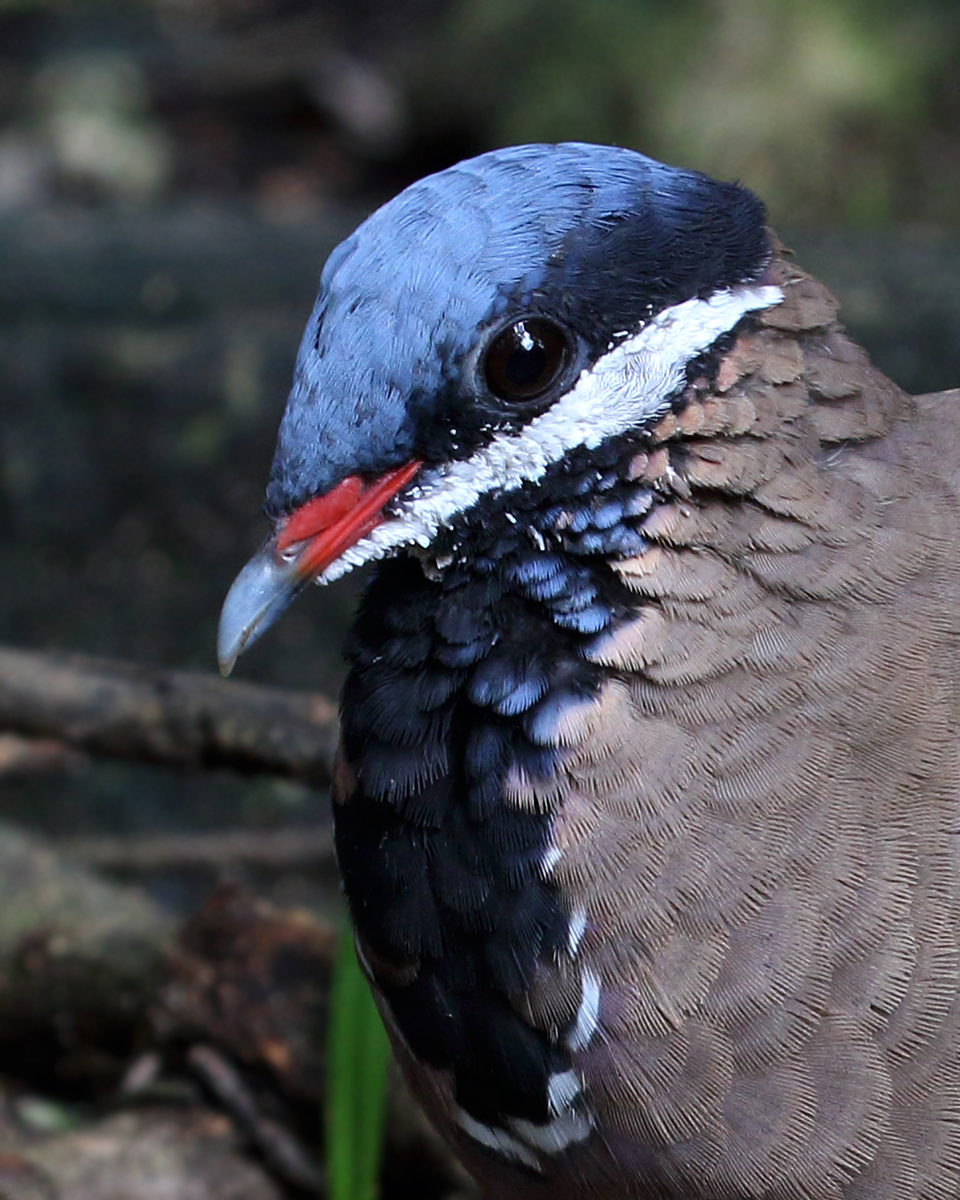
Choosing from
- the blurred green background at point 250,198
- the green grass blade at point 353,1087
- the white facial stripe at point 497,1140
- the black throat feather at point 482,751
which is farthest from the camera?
the blurred green background at point 250,198

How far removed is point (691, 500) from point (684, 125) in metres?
6.50

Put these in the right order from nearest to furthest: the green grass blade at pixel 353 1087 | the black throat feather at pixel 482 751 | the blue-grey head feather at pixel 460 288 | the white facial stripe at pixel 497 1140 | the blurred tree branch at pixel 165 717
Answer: the blue-grey head feather at pixel 460 288
the black throat feather at pixel 482 751
the white facial stripe at pixel 497 1140
the green grass blade at pixel 353 1087
the blurred tree branch at pixel 165 717

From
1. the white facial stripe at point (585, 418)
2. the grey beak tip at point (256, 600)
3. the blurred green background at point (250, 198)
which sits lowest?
the blurred green background at point (250, 198)

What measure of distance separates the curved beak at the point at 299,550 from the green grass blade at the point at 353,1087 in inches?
39.3

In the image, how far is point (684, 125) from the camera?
8.17 meters

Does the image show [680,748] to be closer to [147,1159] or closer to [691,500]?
[691,500]

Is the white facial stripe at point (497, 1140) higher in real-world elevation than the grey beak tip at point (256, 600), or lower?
lower

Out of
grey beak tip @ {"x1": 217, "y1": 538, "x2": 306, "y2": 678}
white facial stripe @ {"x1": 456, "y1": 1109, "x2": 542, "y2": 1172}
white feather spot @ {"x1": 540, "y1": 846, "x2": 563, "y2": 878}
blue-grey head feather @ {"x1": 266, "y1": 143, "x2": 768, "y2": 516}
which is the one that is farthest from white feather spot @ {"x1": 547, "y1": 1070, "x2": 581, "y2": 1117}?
blue-grey head feather @ {"x1": 266, "y1": 143, "x2": 768, "y2": 516}

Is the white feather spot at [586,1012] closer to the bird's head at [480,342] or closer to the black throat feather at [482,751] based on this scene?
the black throat feather at [482,751]

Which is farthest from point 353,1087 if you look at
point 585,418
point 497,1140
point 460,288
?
point 460,288

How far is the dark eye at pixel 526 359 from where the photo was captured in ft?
6.79

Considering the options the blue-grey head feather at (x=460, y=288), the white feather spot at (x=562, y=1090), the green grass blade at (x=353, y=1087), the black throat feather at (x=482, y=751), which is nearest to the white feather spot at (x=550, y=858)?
the black throat feather at (x=482, y=751)

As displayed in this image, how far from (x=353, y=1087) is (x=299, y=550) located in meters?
1.33

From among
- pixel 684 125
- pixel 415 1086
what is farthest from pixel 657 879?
pixel 684 125
